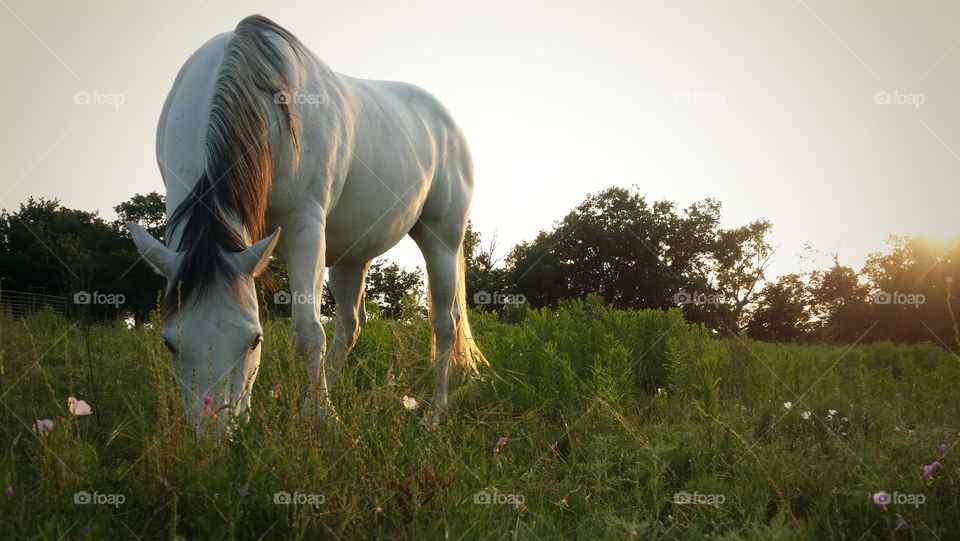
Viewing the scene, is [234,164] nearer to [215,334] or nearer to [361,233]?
[215,334]

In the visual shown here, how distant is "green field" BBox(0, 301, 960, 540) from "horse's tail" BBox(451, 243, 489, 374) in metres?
0.30

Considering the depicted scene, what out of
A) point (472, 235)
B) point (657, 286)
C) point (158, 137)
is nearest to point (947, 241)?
point (657, 286)

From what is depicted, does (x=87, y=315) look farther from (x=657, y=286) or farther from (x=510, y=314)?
(x=657, y=286)

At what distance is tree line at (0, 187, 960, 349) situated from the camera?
26953 mm

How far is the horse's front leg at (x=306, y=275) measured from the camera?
12.6 ft

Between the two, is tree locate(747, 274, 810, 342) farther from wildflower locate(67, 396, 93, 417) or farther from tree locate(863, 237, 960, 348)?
wildflower locate(67, 396, 93, 417)

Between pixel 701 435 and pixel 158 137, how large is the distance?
3.81 metres

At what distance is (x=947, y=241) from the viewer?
2603 cm

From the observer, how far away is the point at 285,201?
3885mm

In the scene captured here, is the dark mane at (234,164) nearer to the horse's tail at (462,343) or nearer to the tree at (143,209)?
the horse's tail at (462,343)

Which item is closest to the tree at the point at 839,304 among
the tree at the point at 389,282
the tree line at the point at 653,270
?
the tree line at the point at 653,270

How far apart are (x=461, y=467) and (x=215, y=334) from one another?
1212mm

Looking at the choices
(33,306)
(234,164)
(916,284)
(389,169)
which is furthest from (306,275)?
(916,284)

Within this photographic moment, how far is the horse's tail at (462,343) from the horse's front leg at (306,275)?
2.15m
